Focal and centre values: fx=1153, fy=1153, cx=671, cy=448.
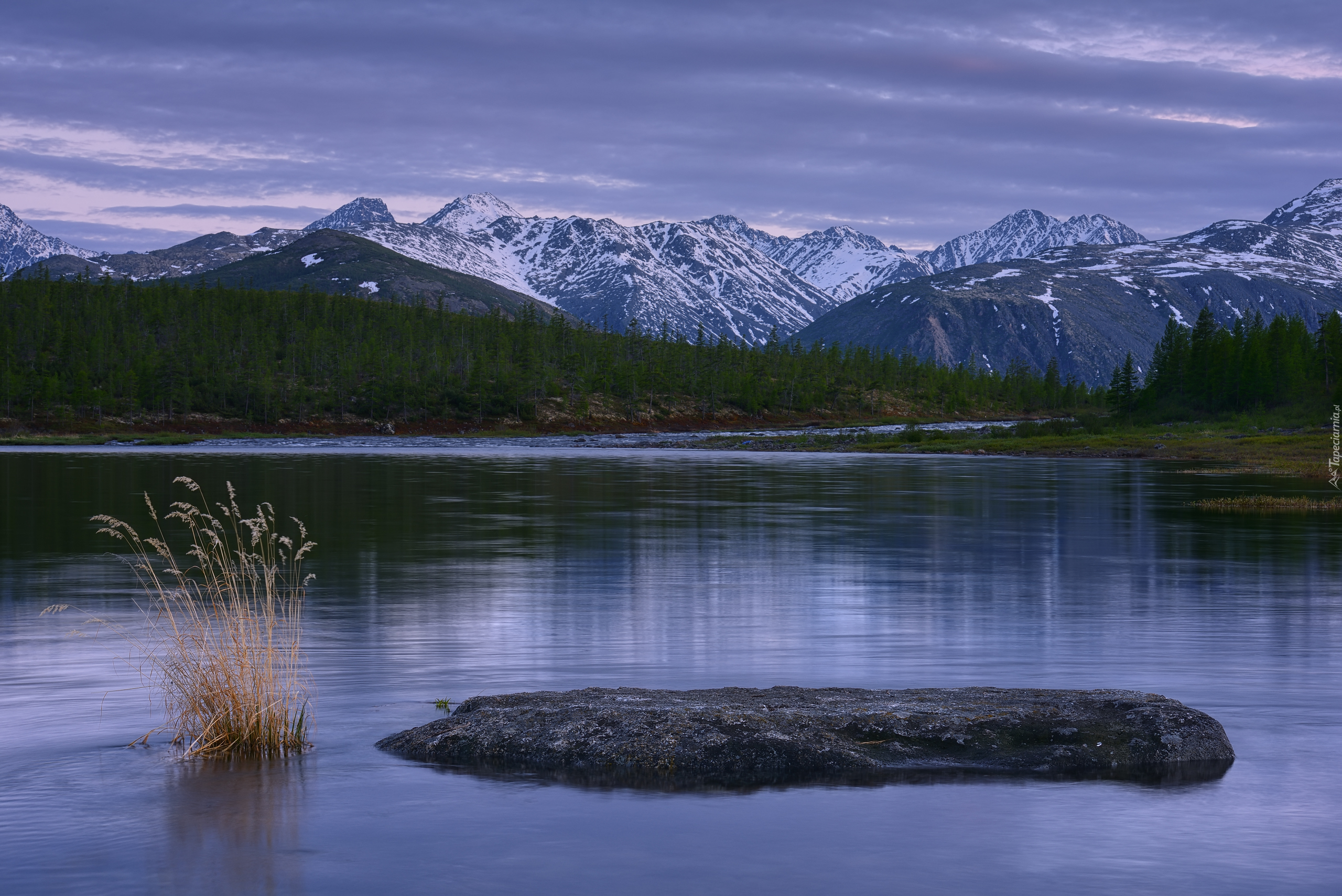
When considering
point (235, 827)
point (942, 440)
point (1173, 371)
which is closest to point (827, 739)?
point (235, 827)

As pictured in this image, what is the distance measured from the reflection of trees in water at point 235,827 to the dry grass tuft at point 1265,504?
4892 cm

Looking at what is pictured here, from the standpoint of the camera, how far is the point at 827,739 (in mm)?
12469

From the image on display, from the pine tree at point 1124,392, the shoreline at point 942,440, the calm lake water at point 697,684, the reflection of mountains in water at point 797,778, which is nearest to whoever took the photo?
the calm lake water at point 697,684

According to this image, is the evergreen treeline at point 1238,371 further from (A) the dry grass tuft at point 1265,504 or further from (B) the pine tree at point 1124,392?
(A) the dry grass tuft at point 1265,504

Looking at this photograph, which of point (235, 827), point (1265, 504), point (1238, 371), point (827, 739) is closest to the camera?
point (235, 827)

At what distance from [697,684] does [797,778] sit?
17.6ft

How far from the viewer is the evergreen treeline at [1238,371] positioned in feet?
509

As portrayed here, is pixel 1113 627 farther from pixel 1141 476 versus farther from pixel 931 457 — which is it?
pixel 931 457

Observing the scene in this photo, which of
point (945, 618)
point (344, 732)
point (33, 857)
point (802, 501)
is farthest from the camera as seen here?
point (802, 501)

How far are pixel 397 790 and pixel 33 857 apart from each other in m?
3.22

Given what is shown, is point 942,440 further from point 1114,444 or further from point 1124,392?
point 1124,392

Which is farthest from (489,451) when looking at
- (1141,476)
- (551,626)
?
(551,626)

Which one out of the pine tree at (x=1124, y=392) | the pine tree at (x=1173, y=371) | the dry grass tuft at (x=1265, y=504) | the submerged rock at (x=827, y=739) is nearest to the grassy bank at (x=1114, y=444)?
the pine tree at (x=1124, y=392)

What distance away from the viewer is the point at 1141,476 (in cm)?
8269
